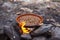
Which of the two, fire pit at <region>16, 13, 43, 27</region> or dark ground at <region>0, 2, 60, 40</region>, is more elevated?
fire pit at <region>16, 13, 43, 27</region>

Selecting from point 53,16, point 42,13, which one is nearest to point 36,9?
point 42,13

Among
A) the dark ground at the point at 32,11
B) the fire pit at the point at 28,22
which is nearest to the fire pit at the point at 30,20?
the fire pit at the point at 28,22

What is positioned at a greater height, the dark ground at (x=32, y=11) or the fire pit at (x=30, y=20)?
the fire pit at (x=30, y=20)

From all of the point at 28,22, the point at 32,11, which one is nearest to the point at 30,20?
the point at 28,22

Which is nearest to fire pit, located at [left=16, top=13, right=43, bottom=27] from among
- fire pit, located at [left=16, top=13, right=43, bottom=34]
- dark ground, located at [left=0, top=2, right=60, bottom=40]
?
fire pit, located at [left=16, top=13, right=43, bottom=34]

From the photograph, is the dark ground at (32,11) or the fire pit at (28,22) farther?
the dark ground at (32,11)

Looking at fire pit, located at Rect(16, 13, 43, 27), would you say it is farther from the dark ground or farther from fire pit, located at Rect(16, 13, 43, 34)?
the dark ground

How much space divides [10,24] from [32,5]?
85cm

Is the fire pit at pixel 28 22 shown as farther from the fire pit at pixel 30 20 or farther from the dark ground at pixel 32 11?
the dark ground at pixel 32 11

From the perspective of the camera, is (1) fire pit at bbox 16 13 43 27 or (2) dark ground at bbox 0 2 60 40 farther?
(2) dark ground at bbox 0 2 60 40

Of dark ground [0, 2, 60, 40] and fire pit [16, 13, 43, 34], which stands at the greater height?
fire pit [16, 13, 43, 34]

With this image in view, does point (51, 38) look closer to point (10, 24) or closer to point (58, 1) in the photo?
point (10, 24)

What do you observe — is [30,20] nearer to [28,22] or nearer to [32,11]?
[28,22]

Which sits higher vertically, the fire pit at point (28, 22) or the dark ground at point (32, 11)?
the fire pit at point (28, 22)
